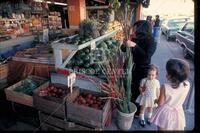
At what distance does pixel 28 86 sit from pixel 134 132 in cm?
176

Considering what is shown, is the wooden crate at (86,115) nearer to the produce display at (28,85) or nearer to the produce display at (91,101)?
the produce display at (91,101)

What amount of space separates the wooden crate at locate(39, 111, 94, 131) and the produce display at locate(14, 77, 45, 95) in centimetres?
45

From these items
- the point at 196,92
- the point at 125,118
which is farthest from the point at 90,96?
the point at 196,92

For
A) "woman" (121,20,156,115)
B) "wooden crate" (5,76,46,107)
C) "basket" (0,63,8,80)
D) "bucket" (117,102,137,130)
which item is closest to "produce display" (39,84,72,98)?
"wooden crate" (5,76,46,107)

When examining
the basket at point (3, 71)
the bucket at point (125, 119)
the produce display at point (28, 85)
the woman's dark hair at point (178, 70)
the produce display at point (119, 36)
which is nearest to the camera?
the woman's dark hair at point (178, 70)

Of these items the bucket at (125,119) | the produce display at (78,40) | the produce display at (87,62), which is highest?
the produce display at (78,40)

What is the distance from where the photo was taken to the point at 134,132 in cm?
246

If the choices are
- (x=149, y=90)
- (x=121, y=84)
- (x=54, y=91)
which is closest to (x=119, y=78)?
→ (x=121, y=84)

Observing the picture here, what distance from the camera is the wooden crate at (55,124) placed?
2.25 meters

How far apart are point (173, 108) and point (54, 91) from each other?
5.34 ft

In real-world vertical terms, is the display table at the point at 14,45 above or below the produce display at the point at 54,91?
above

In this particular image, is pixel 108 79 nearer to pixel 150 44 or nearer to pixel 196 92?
pixel 150 44

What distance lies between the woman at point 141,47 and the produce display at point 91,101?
659mm

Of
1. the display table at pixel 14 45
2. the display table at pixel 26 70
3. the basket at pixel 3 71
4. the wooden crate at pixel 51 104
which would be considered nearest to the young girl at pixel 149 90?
the wooden crate at pixel 51 104
